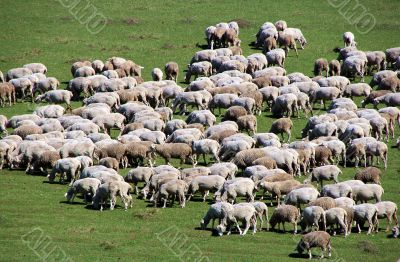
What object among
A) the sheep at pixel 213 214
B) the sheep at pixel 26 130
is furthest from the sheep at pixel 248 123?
the sheep at pixel 213 214

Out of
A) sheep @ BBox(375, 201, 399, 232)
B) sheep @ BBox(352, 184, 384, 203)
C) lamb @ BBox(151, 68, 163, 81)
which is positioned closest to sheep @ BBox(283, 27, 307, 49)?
lamb @ BBox(151, 68, 163, 81)

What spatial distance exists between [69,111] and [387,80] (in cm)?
1678

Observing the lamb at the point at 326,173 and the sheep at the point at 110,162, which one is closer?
the lamb at the point at 326,173

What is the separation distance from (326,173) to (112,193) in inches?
338

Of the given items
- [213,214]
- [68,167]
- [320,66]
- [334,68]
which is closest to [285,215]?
[213,214]

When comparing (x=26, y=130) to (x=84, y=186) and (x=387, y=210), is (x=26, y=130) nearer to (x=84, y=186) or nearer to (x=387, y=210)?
(x=84, y=186)

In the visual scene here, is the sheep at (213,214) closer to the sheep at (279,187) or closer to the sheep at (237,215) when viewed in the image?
the sheep at (237,215)

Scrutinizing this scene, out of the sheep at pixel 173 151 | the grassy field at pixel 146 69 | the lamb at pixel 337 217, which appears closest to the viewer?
the grassy field at pixel 146 69

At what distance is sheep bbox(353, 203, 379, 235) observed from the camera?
1411 inches

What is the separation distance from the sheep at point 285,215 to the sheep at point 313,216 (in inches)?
13.2

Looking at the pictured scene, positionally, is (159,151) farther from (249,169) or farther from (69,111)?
(69,111)

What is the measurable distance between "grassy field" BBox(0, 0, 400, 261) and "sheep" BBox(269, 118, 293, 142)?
160 cm

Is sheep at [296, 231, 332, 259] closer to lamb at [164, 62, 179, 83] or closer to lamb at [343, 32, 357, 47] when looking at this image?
lamb at [164, 62, 179, 83]

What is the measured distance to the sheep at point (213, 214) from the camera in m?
36.1
